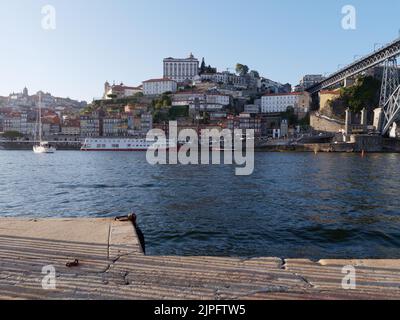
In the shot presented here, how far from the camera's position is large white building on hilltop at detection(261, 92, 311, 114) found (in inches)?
3536

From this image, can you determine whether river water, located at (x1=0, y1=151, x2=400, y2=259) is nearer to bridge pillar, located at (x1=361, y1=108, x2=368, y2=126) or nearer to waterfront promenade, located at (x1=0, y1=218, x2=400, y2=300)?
waterfront promenade, located at (x1=0, y1=218, x2=400, y2=300)

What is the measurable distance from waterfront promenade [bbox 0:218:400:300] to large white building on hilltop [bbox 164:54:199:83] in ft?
381

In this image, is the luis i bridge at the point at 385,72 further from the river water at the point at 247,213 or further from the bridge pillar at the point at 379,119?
the river water at the point at 247,213

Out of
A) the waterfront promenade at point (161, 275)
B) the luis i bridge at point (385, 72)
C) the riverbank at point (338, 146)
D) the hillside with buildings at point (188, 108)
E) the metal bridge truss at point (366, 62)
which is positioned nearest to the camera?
the waterfront promenade at point (161, 275)

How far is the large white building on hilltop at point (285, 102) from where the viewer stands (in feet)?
295

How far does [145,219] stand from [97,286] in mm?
7173

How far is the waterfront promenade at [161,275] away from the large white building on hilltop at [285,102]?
3485 inches

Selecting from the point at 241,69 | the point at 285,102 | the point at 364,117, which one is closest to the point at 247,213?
the point at 364,117

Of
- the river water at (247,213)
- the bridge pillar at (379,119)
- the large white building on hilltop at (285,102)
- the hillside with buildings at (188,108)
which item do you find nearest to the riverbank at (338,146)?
the bridge pillar at (379,119)

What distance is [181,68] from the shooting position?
119 metres

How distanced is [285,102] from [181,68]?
38.2 m
